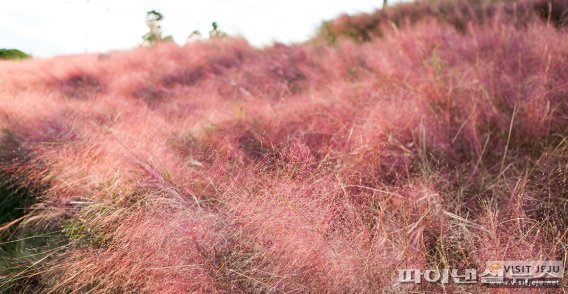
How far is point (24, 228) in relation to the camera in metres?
2.48

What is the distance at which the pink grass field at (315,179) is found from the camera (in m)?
1.82

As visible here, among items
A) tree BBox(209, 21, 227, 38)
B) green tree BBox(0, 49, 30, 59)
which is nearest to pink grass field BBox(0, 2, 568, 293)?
tree BBox(209, 21, 227, 38)

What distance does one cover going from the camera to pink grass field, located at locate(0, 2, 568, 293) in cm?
182

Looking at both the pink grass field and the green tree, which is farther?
the green tree

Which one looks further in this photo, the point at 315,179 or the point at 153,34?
the point at 153,34

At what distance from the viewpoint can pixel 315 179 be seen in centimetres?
226

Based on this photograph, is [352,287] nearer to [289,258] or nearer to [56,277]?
[289,258]

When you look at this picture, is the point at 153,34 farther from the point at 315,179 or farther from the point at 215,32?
the point at 315,179

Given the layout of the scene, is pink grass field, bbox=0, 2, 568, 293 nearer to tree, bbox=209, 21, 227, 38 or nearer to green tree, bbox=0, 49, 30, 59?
tree, bbox=209, 21, 227, 38

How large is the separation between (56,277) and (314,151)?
62.5 inches

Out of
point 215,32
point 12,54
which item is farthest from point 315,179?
point 12,54

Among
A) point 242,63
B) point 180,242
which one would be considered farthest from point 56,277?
point 242,63

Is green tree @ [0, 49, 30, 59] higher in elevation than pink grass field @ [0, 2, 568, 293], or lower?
higher

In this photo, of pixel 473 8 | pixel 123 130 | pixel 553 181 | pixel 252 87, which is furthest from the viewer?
pixel 473 8
